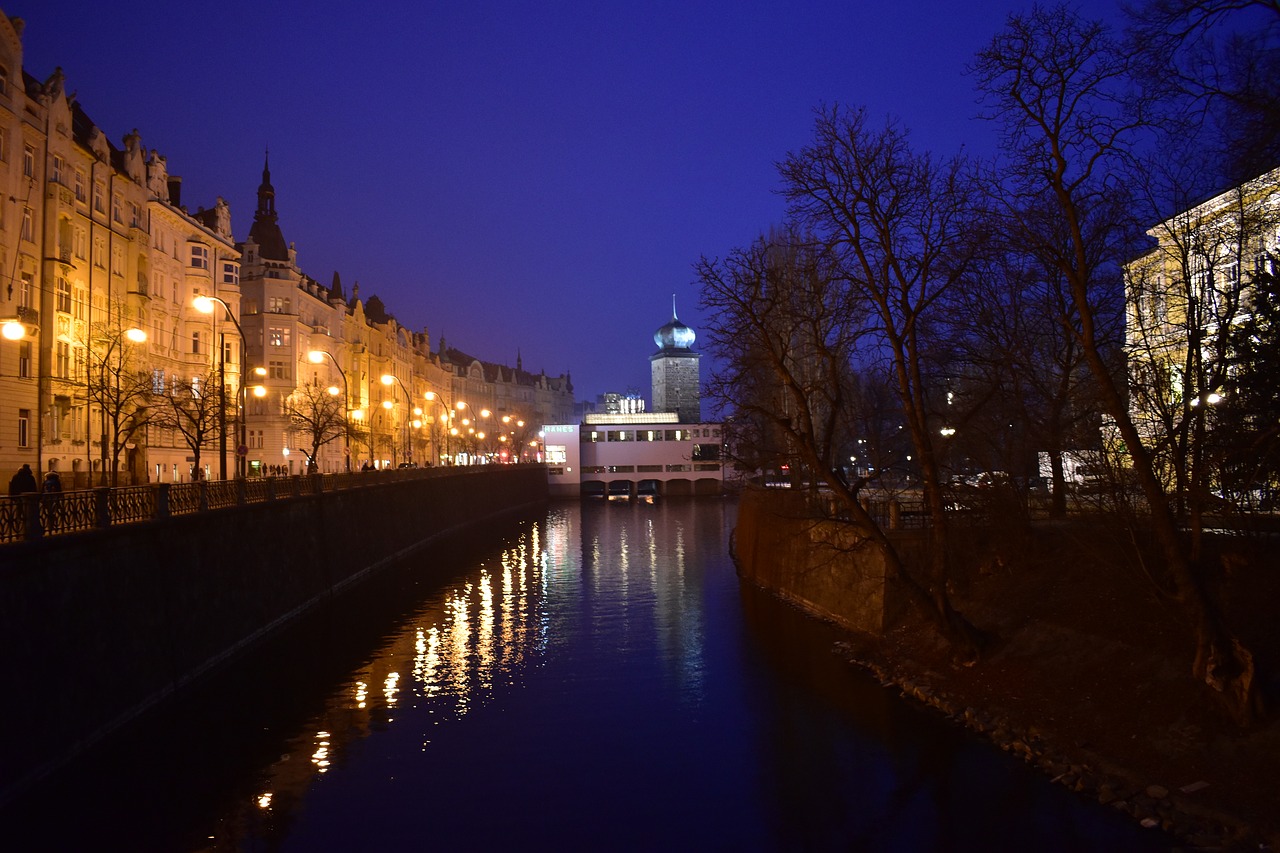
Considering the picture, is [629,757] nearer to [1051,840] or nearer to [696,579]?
[1051,840]

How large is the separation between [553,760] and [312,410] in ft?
175

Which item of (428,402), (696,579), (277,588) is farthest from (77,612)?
(428,402)

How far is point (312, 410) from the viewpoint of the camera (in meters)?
65.9

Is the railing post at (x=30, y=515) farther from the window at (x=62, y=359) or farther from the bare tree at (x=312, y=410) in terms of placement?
the bare tree at (x=312, y=410)

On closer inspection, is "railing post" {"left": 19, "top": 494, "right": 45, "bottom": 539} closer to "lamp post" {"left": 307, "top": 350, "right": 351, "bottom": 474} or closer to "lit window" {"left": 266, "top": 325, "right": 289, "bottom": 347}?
"lamp post" {"left": 307, "top": 350, "right": 351, "bottom": 474}

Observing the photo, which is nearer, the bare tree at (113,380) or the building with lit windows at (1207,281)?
the building with lit windows at (1207,281)

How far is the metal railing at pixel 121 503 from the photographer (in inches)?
610

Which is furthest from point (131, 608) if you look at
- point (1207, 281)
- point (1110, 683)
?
point (1207, 281)

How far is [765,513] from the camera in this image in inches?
1463

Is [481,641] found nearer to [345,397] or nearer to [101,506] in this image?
[101,506]

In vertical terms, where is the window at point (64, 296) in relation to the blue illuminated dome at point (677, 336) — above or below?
below

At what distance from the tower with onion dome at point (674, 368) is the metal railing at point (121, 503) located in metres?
127

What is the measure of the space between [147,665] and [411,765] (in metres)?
6.31

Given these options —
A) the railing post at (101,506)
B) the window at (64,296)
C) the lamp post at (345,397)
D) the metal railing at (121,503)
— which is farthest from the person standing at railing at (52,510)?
the window at (64,296)
